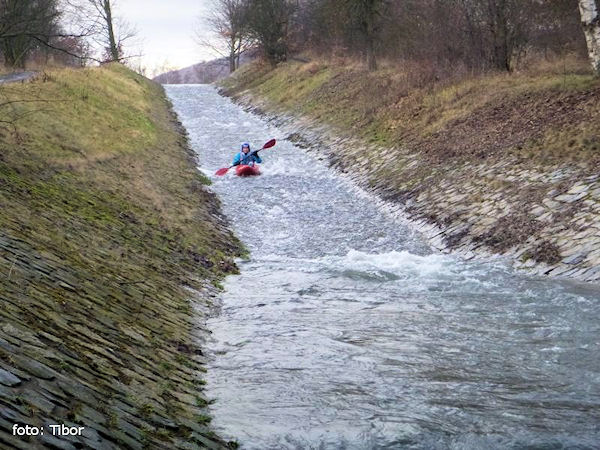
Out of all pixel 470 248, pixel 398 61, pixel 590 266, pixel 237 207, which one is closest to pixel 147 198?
pixel 237 207

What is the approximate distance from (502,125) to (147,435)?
14.4 metres

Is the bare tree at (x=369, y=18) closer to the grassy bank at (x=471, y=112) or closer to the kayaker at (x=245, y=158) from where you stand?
the grassy bank at (x=471, y=112)

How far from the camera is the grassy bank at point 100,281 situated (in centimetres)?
469

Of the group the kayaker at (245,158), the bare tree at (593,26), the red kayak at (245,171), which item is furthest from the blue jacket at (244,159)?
the bare tree at (593,26)

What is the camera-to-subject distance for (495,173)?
1427 cm

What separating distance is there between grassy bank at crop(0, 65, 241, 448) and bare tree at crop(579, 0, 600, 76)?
35.9 feet

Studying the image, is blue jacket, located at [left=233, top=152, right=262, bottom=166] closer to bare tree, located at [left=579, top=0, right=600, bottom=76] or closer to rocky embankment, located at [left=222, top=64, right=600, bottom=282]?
rocky embankment, located at [left=222, top=64, right=600, bottom=282]

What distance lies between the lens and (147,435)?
15.5ft

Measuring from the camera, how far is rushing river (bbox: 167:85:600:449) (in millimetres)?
5445

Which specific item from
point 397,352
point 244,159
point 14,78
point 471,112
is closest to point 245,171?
point 244,159

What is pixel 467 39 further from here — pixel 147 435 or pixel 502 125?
pixel 147 435

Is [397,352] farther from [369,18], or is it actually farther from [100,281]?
[369,18]

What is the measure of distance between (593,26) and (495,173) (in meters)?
5.66

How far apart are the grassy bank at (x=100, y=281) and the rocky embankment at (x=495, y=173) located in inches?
198
